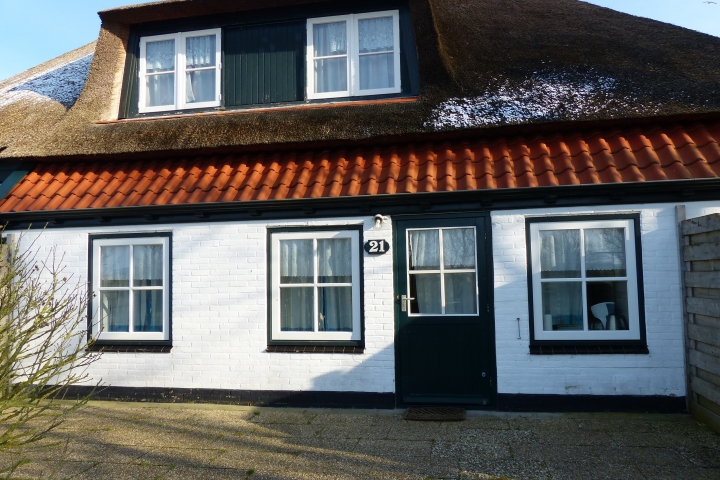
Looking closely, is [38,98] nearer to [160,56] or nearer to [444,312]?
[160,56]

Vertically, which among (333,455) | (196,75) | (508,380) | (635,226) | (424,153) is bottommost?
(333,455)

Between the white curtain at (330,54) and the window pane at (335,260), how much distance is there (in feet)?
8.36

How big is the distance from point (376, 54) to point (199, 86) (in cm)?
276

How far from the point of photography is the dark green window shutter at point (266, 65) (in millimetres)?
8539

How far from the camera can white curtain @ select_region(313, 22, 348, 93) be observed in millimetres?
8469

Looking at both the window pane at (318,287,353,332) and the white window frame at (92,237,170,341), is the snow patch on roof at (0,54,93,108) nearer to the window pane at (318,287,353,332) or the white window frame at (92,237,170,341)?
the white window frame at (92,237,170,341)

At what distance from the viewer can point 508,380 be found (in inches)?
256

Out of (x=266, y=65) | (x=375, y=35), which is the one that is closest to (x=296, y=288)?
(x=266, y=65)

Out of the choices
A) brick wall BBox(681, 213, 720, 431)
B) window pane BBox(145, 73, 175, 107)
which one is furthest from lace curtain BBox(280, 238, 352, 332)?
brick wall BBox(681, 213, 720, 431)

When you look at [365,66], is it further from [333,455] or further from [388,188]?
[333,455]

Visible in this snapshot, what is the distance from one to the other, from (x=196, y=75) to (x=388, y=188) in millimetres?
4031

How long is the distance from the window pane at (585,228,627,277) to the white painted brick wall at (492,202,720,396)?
236mm

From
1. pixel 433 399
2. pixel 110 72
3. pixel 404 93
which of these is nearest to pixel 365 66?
pixel 404 93

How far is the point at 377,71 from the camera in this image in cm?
836
